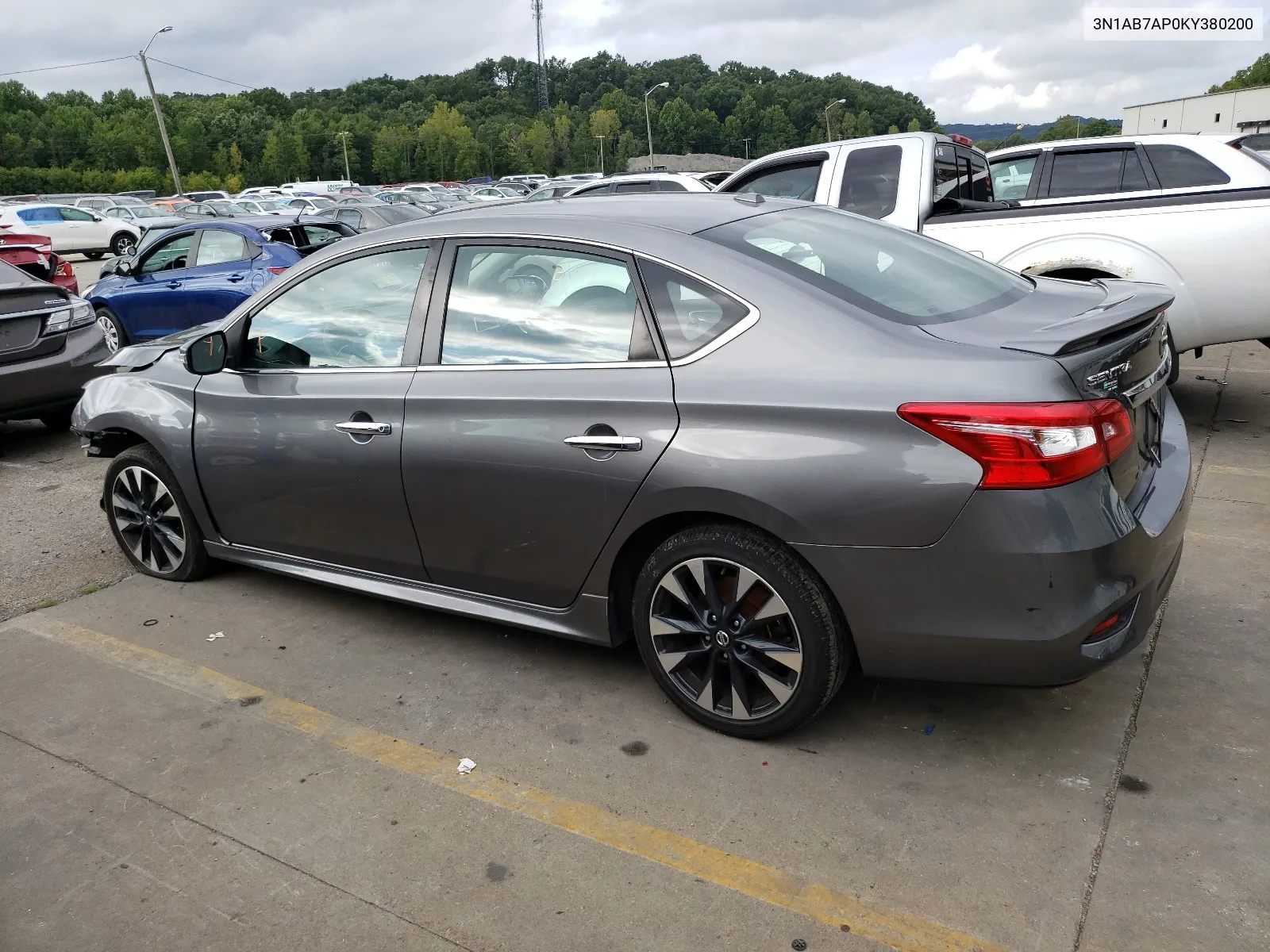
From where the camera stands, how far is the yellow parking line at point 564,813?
2.46 meters

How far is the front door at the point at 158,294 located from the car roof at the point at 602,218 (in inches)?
280

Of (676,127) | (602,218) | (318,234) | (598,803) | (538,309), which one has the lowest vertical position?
(598,803)

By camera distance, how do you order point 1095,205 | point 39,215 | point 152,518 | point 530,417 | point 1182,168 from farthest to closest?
point 39,215 → point 1182,168 → point 1095,205 → point 152,518 → point 530,417

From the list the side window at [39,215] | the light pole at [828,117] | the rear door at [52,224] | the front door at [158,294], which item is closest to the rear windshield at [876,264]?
the front door at [158,294]

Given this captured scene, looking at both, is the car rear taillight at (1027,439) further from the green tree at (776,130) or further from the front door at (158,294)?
the green tree at (776,130)

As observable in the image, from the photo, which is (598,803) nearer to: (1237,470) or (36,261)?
(1237,470)

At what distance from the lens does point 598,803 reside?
9.91 feet

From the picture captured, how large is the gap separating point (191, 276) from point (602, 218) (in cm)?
806

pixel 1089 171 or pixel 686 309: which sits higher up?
pixel 1089 171

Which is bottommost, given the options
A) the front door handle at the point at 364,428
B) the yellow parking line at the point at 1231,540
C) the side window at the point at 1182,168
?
the yellow parking line at the point at 1231,540

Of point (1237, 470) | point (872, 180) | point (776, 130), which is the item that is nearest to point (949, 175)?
point (872, 180)

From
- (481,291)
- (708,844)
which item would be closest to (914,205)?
(481,291)

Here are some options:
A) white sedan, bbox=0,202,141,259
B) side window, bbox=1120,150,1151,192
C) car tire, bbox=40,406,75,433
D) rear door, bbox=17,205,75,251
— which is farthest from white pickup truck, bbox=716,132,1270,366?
rear door, bbox=17,205,75,251

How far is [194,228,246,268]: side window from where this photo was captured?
10.2 metres
